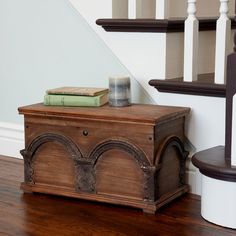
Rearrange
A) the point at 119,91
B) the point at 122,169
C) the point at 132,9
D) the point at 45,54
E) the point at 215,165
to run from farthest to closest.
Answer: the point at 45,54, the point at 132,9, the point at 119,91, the point at 122,169, the point at 215,165

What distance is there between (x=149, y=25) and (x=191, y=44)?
155 millimetres

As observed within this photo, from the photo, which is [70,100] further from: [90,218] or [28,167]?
[90,218]

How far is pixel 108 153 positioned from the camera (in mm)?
1605

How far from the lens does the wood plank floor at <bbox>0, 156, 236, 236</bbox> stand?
4.68 feet

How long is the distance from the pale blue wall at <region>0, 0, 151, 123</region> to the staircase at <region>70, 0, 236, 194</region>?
0.18ft

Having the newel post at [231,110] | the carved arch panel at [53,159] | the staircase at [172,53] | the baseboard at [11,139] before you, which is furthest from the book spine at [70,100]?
the baseboard at [11,139]

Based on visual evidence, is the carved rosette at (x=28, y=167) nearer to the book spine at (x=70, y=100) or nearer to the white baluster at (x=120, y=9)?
the book spine at (x=70, y=100)

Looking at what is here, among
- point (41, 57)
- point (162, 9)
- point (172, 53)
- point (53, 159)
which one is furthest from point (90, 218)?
point (41, 57)

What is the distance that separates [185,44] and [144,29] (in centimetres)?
15

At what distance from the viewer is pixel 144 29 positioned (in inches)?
69.8

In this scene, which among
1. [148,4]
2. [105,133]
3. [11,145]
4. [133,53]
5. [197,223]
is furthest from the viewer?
[11,145]

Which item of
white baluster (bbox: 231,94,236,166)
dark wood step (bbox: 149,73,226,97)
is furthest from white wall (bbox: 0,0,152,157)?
white baluster (bbox: 231,94,236,166)

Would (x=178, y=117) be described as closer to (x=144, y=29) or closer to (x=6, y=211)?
(x=144, y=29)

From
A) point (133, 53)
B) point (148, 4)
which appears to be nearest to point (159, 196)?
point (133, 53)
